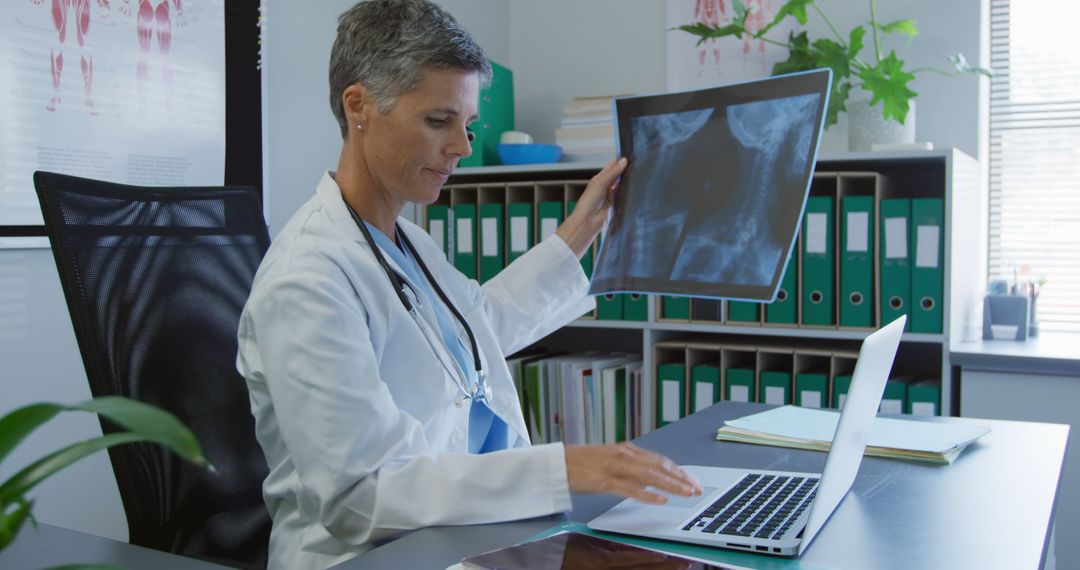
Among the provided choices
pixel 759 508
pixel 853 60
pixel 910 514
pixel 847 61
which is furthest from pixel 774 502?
pixel 853 60

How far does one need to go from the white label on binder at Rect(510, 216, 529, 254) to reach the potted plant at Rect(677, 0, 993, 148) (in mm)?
716

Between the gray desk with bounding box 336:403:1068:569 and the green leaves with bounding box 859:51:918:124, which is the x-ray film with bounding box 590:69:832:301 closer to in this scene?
the gray desk with bounding box 336:403:1068:569

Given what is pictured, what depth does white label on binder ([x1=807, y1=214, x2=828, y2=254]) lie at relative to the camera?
238cm

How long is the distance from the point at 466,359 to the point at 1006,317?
1777mm

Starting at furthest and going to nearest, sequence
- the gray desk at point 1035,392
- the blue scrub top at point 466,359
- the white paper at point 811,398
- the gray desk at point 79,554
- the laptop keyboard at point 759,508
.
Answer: the white paper at point 811,398 < the gray desk at point 1035,392 < the blue scrub top at point 466,359 < the laptop keyboard at point 759,508 < the gray desk at point 79,554

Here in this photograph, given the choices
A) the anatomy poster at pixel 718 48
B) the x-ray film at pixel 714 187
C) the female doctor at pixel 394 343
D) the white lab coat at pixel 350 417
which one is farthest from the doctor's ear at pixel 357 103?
the anatomy poster at pixel 718 48

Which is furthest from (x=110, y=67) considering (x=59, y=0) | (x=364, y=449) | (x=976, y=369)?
(x=976, y=369)

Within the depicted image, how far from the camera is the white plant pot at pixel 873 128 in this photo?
93.7 inches

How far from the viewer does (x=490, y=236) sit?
2760 millimetres

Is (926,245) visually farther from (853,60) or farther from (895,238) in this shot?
(853,60)

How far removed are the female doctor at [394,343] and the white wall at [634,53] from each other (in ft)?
4.86

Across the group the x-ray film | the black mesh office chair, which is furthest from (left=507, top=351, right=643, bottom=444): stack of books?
the black mesh office chair

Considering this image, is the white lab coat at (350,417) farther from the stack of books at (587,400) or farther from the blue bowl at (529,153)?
the blue bowl at (529,153)

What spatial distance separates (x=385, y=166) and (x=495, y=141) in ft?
5.51
